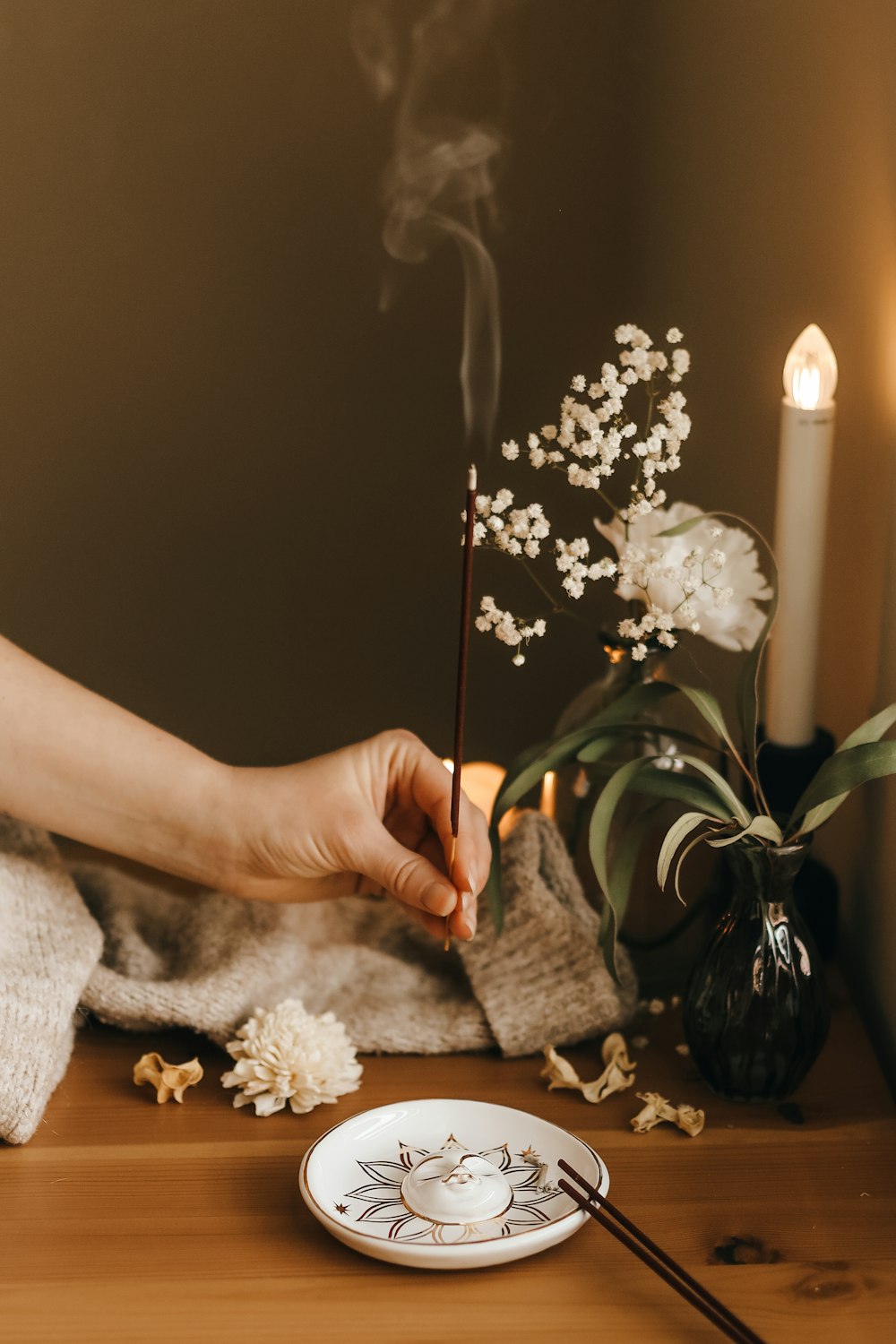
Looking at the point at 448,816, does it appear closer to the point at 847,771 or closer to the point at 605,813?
the point at 605,813

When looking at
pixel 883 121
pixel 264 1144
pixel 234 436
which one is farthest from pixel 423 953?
pixel 883 121

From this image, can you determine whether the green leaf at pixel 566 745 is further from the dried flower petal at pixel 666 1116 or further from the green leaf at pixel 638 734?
the dried flower petal at pixel 666 1116

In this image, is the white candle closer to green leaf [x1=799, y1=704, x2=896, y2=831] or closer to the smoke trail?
green leaf [x1=799, y1=704, x2=896, y2=831]

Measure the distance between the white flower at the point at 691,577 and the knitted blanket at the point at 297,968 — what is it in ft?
0.69

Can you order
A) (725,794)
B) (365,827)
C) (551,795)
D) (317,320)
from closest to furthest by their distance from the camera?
(725,794)
(365,827)
(551,795)
(317,320)

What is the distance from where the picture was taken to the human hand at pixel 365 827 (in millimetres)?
778

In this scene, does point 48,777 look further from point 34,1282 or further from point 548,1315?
point 548,1315

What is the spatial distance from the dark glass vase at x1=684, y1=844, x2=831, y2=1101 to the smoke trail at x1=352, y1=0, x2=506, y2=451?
0.55 metres

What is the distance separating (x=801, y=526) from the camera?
804 millimetres

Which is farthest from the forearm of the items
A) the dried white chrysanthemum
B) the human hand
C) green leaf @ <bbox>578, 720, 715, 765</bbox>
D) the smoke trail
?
the smoke trail

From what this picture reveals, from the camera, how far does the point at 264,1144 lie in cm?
71

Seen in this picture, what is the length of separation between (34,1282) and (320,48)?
2.96 feet

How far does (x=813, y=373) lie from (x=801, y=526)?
0.09 metres

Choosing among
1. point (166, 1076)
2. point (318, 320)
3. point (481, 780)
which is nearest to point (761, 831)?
point (166, 1076)
